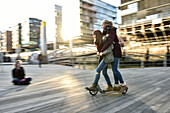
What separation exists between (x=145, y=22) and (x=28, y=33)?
6632 centimetres

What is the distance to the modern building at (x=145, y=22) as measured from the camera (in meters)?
29.3

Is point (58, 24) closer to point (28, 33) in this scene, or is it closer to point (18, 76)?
point (28, 33)

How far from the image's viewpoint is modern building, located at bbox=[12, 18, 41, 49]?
270 feet

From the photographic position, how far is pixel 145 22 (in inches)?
1234

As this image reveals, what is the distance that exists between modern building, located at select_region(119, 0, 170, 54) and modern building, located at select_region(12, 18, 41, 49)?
57190 mm

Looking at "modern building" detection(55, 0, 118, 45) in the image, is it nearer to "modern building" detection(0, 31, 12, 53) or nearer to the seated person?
the seated person

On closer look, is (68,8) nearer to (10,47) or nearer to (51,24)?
(51,24)

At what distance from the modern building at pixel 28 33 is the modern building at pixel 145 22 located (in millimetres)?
57190

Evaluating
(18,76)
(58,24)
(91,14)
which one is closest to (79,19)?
(91,14)

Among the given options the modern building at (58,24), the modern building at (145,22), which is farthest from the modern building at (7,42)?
the modern building at (145,22)

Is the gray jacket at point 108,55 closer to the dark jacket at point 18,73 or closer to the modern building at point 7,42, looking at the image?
the dark jacket at point 18,73

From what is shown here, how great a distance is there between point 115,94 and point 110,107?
2.95 feet

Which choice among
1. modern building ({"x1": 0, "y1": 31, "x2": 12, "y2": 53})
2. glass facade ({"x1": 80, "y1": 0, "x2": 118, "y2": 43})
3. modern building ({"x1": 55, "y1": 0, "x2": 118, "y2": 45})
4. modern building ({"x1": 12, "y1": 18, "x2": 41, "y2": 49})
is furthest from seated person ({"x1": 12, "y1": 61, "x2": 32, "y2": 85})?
modern building ({"x1": 0, "y1": 31, "x2": 12, "y2": 53})

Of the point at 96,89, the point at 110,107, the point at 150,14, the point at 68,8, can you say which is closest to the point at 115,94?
the point at 96,89
